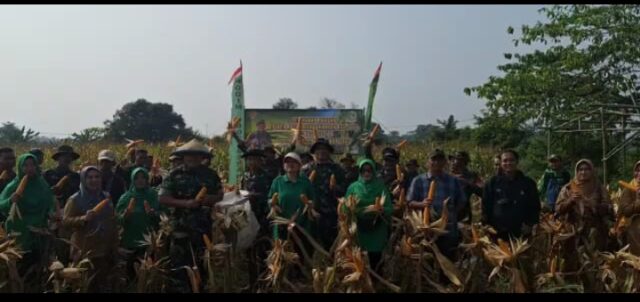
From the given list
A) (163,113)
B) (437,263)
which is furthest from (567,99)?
(163,113)

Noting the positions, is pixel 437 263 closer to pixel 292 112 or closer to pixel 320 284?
pixel 320 284

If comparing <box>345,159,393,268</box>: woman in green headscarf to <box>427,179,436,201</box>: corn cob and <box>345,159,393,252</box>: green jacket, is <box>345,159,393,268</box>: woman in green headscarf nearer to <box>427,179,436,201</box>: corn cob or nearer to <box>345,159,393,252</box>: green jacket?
<box>345,159,393,252</box>: green jacket

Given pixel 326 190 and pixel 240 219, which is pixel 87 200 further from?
pixel 326 190

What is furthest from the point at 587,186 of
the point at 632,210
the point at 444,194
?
the point at 444,194

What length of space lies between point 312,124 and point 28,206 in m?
5.25

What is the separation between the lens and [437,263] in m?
5.36

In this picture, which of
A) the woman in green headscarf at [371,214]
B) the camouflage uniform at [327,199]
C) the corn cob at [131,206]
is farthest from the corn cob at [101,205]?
the woman in green headscarf at [371,214]

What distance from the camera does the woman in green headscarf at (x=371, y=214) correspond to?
5.36 meters

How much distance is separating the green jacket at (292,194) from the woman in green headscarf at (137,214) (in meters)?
1.14

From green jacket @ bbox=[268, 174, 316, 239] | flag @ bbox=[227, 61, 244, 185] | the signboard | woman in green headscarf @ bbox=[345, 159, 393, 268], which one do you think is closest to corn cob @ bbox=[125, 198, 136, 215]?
green jacket @ bbox=[268, 174, 316, 239]

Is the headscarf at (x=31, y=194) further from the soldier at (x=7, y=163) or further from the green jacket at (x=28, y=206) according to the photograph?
the soldier at (x=7, y=163)

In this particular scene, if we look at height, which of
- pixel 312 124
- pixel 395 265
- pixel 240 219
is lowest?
pixel 395 265

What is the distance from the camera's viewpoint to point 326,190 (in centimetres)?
620

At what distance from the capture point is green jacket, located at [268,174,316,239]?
578cm
